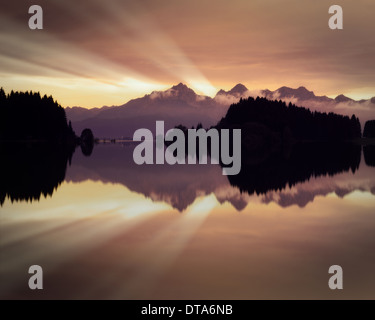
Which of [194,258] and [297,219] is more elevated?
[297,219]

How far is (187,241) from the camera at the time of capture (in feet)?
68.0

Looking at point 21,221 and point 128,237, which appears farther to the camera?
point 21,221

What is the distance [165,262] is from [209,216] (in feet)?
33.9

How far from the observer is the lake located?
1470cm

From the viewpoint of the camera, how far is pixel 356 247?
65.6ft

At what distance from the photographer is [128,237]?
2156 cm

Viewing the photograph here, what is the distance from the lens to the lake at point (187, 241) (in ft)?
48.2

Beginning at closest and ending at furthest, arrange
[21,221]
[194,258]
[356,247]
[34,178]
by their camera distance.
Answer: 1. [194,258]
2. [356,247]
3. [21,221]
4. [34,178]

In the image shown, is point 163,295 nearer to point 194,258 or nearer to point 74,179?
point 194,258

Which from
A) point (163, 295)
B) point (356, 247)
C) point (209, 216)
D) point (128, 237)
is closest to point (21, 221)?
point (128, 237)
